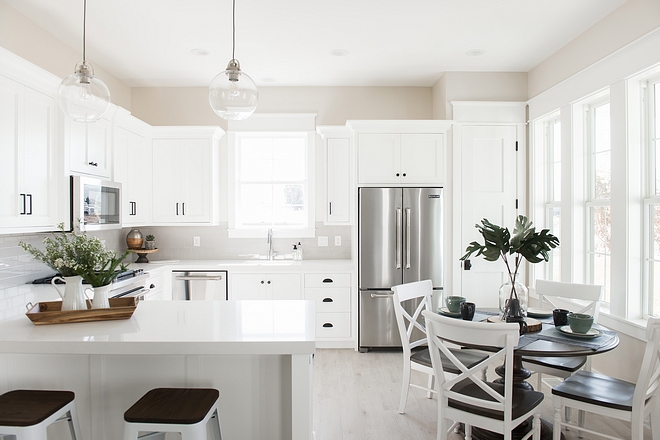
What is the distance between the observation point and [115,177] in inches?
153

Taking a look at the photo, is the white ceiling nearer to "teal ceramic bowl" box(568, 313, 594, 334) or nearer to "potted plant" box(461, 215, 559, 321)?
"potted plant" box(461, 215, 559, 321)

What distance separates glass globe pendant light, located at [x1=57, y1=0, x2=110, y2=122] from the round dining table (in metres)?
2.18

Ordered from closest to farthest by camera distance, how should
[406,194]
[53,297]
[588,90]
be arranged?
[53,297]
[588,90]
[406,194]

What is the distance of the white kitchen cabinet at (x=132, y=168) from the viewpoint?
397 cm

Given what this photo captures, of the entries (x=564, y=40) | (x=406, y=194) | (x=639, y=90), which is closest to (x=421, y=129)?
(x=406, y=194)

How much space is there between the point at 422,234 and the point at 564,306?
1374mm

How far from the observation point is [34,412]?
5.33 ft

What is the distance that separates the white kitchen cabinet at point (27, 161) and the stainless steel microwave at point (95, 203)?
95mm

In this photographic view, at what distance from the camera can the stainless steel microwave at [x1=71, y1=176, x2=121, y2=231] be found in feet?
10.4

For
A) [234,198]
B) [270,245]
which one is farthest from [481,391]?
[234,198]

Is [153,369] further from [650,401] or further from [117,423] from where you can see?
[650,401]

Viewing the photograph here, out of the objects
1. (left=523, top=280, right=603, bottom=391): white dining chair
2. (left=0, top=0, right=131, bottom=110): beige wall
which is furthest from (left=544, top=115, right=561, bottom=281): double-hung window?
(left=0, top=0, right=131, bottom=110): beige wall

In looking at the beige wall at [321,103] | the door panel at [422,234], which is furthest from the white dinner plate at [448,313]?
the beige wall at [321,103]

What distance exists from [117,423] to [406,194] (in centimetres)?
309
